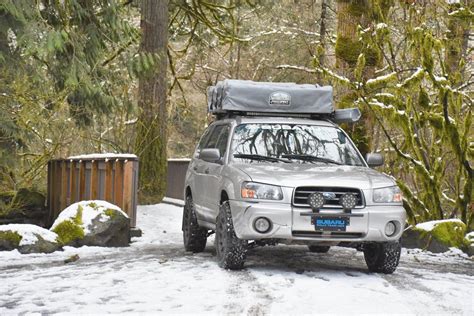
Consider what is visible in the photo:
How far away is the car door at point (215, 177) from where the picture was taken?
31.6ft

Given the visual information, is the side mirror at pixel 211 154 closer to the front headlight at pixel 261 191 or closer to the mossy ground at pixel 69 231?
the front headlight at pixel 261 191

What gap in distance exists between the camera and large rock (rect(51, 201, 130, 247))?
1142 cm

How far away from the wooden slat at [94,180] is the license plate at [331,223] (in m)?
6.79

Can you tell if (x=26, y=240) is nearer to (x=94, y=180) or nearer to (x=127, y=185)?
(x=127, y=185)

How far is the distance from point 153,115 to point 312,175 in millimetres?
9136

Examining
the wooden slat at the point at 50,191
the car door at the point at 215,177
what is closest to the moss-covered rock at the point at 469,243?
the car door at the point at 215,177

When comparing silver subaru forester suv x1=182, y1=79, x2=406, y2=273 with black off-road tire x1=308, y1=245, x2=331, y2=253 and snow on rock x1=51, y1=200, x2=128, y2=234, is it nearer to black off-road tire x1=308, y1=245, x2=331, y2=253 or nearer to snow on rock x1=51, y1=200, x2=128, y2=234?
black off-road tire x1=308, y1=245, x2=331, y2=253

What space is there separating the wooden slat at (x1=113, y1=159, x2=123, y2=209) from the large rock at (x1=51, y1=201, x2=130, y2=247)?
1065mm

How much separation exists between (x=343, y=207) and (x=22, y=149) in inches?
298

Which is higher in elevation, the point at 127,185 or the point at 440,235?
the point at 127,185

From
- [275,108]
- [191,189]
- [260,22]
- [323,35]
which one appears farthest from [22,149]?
[260,22]

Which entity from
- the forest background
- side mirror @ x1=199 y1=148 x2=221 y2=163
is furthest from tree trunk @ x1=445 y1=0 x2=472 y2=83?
side mirror @ x1=199 y1=148 x2=221 y2=163

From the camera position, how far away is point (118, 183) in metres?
13.1

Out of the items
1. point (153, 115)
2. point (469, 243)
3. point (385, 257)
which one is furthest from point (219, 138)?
point (153, 115)
